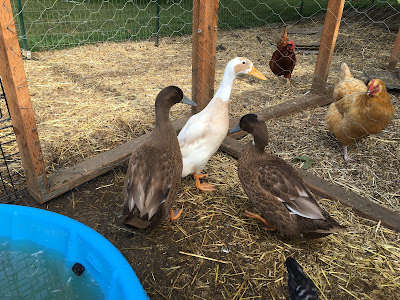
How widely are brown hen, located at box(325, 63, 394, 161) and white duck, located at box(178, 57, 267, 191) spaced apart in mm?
886

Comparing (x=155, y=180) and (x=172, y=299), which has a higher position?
(x=155, y=180)

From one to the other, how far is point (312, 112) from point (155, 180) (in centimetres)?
242

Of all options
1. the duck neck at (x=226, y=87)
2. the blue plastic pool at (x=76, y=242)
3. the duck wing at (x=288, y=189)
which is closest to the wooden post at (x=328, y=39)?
the duck neck at (x=226, y=87)

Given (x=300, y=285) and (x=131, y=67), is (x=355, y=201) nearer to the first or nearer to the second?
(x=300, y=285)

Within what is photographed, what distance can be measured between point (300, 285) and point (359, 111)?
5.91 ft

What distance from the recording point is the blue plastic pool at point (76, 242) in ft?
4.34

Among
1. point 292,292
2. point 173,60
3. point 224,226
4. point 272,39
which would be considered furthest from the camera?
point 272,39

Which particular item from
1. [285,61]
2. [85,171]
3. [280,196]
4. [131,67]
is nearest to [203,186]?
[280,196]

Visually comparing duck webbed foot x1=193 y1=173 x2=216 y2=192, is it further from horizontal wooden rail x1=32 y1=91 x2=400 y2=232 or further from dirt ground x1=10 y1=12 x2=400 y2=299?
horizontal wooden rail x1=32 y1=91 x2=400 y2=232

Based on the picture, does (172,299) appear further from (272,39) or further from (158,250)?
(272,39)

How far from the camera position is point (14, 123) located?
2012 millimetres

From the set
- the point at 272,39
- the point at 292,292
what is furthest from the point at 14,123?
the point at 272,39

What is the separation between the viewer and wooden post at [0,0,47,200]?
1731 millimetres

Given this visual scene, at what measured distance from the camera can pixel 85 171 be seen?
93.7 inches
